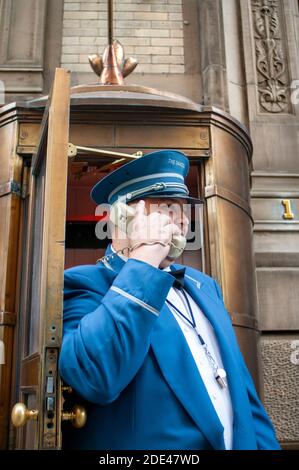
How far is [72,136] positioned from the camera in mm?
3754

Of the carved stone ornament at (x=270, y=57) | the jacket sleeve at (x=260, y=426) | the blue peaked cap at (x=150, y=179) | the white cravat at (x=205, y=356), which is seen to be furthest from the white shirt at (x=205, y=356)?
the carved stone ornament at (x=270, y=57)

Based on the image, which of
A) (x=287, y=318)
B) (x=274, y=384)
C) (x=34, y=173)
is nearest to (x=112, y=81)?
(x=34, y=173)

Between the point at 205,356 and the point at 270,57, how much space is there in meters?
5.22

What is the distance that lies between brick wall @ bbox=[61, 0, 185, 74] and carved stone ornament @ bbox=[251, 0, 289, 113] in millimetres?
951

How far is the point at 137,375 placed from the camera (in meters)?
1.47

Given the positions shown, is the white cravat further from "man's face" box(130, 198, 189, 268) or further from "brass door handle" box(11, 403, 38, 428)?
"brass door handle" box(11, 403, 38, 428)

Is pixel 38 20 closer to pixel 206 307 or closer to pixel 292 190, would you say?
pixel 292 190

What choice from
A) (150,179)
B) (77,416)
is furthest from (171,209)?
(77,416)

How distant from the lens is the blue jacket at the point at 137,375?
1.34 meters

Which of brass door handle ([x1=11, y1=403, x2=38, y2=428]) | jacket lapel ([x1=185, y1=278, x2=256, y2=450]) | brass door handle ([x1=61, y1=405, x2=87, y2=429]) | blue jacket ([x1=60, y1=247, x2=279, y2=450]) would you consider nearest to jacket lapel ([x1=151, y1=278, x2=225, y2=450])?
blue jacket ([x1=60, y1=247, x2=279, y2=450])

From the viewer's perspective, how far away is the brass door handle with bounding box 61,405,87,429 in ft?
4.62

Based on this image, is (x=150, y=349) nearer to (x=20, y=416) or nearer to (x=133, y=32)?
(x=20, y=416)

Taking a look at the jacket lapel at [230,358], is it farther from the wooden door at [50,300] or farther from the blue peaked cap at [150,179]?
the wooden door at [50,300]

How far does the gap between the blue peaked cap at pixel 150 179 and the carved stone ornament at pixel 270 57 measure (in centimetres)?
428
